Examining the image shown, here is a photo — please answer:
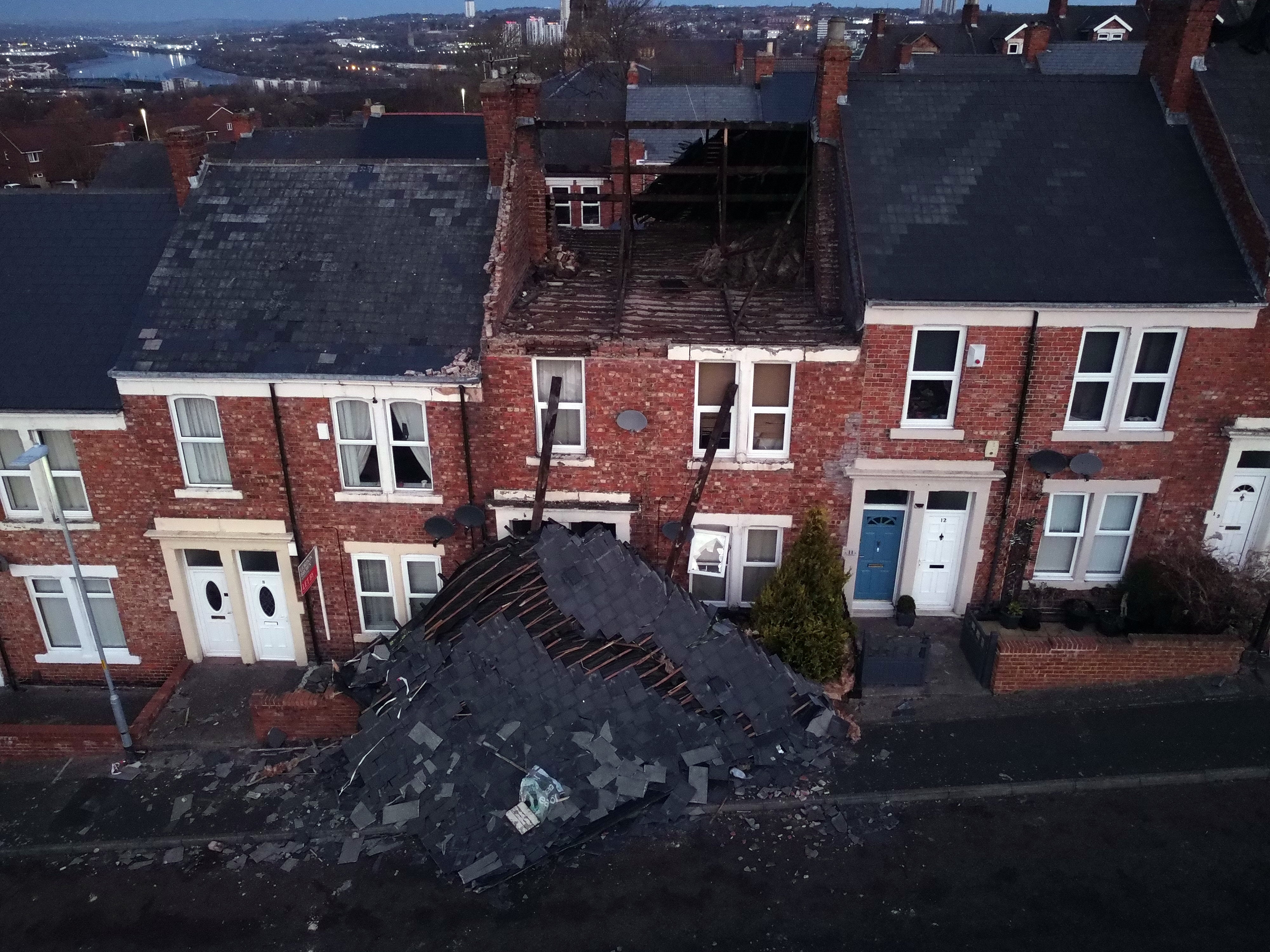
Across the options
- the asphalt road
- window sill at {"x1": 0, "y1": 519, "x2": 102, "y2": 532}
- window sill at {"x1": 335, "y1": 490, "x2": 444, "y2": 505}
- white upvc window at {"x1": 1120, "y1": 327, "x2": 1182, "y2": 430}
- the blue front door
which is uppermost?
white upvc window at {"x1": 1120, "y1": 327, "x2": 1182, "y2": 430}

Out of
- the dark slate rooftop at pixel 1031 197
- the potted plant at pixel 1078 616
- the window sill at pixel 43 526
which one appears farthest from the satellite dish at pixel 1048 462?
the window sill at pixel 43 526

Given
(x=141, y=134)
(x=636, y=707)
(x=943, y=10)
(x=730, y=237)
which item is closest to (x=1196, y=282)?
(x=730, y=237)

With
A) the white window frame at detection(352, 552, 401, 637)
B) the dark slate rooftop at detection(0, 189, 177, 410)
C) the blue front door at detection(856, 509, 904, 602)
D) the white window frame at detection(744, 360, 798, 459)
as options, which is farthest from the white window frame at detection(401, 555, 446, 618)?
the blue front door at detection(856, 509, 904, 602)

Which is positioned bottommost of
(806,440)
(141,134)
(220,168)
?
(141,134)

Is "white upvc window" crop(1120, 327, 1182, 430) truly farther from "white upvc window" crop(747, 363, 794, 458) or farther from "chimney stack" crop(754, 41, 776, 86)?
"chimney stack" crop(754, 41, 776, 86)

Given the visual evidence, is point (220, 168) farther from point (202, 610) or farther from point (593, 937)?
point (593, 937)

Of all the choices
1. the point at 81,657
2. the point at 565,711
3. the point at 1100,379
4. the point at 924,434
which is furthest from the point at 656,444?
the point at 81,657

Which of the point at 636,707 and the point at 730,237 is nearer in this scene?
the point at 636,707
